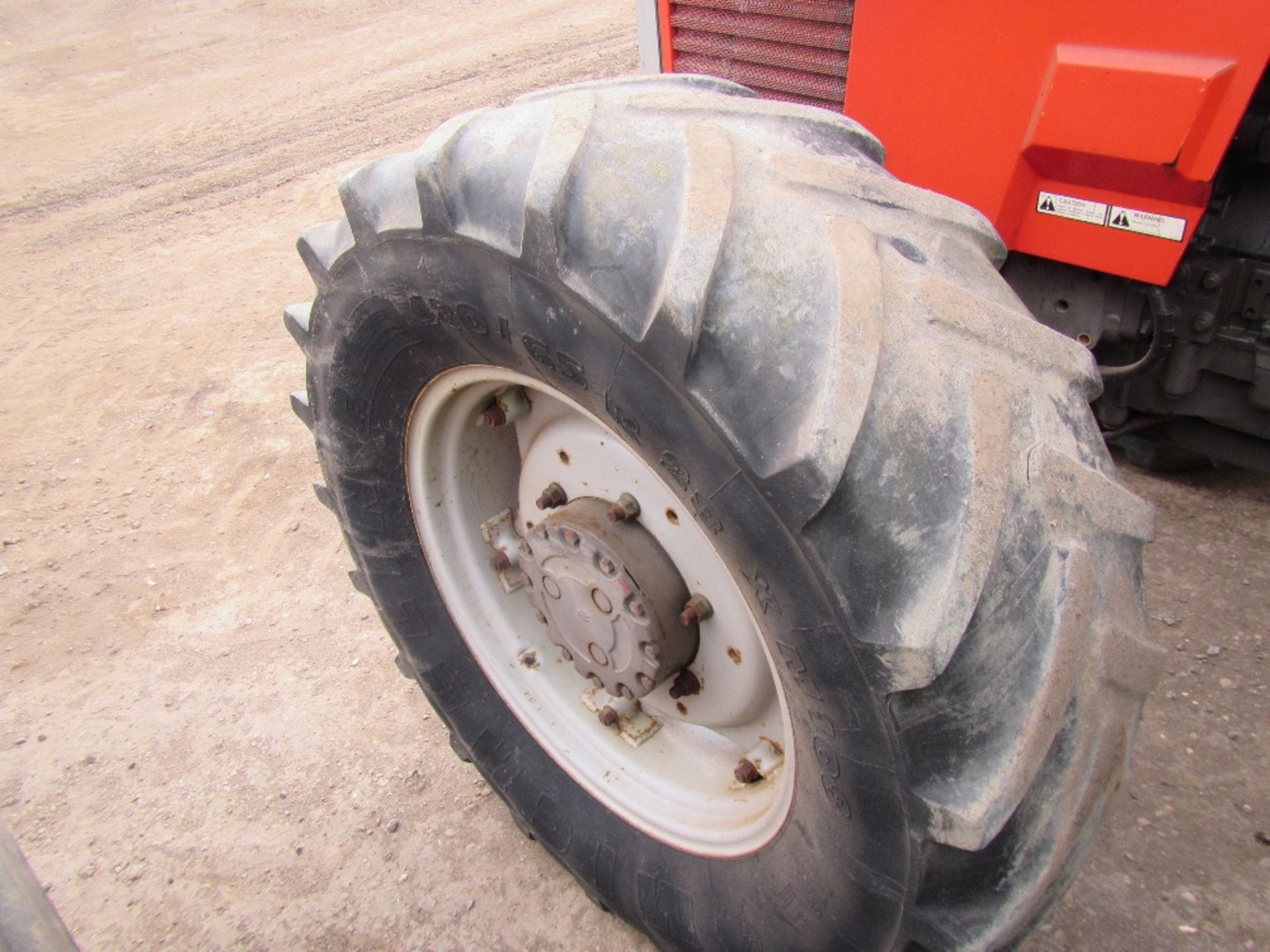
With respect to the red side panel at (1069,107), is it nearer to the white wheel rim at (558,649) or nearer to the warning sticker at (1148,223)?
the warning sticker at (1148,223)

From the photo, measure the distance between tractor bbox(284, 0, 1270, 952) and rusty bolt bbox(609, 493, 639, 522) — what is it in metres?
0.01

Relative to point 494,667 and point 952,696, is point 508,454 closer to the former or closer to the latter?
point 494,667

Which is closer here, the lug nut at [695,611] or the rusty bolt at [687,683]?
the lug nut at [695,611]

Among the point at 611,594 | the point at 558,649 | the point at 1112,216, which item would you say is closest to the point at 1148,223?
the point at 1112,216

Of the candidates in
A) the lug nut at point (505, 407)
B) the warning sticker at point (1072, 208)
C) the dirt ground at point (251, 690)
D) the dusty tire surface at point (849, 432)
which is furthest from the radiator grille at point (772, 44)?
the dirt ground at point (251, 690)

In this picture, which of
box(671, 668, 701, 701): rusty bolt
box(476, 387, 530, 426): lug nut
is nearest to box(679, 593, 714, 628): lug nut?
box(671, 668, 701, 701): rusty bolt

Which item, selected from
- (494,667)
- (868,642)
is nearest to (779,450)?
(868,642)

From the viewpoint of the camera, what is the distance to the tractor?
93 cm

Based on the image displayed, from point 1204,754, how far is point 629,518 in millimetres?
1395

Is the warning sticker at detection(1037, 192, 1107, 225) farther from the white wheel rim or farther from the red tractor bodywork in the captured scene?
the white wheel rim

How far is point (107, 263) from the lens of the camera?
183 inches

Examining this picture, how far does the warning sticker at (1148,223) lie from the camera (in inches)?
59.1

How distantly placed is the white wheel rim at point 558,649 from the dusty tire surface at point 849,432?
0.20 m

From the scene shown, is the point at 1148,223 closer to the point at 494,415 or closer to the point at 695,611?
the point at 695,611
